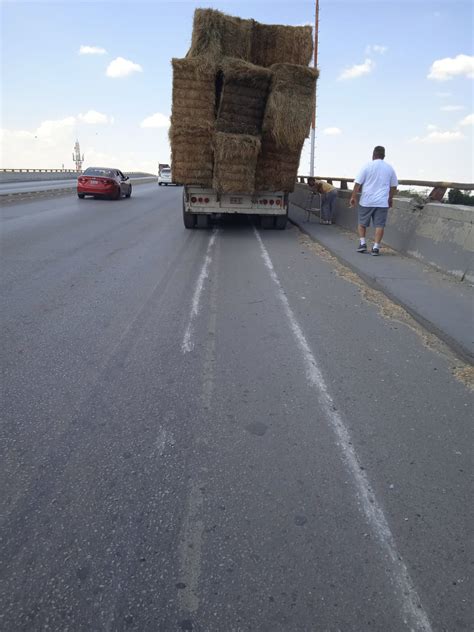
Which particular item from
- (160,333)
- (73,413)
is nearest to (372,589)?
(73,413)

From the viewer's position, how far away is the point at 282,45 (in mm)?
12539

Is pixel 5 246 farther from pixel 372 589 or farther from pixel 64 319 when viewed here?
pixel 372 589

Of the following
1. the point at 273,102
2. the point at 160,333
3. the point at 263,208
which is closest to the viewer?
the point at 160,333

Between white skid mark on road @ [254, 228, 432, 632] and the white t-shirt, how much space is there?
5.53 m

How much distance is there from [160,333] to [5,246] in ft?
20.6

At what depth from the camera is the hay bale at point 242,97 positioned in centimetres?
1084

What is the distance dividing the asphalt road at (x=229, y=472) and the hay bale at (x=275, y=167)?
7.24 m

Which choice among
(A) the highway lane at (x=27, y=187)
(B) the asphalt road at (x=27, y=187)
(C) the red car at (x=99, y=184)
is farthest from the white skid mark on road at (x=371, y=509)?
(A) the highway lane at (x=27, y=187)

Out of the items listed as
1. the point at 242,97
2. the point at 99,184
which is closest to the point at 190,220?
the point at 242,97

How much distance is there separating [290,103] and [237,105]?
1.20 meters

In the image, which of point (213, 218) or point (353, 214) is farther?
point (213, 218)

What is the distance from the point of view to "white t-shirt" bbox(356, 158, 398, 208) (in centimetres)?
924

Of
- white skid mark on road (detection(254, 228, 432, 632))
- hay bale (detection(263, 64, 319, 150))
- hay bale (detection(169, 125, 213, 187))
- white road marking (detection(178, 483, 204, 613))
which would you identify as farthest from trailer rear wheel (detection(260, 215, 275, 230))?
white road marking (detection(178, 483, 204, 613))

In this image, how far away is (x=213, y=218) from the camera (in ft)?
51.8
